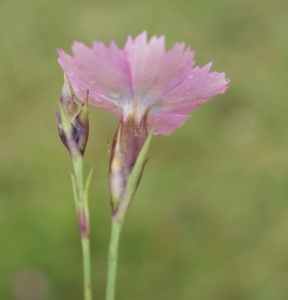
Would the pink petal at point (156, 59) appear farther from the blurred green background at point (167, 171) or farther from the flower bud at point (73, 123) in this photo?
the blurred green background at point (167, 171)

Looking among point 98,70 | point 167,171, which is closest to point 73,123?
point 98,70

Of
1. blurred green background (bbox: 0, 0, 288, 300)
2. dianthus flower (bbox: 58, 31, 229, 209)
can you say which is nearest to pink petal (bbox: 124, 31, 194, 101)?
dianthus flower (bbox: 58, 31, 229, 209)

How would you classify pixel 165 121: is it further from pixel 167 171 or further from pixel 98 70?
pixel 167 171

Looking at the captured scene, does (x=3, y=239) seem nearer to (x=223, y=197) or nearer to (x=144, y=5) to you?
(x=223, y=197)

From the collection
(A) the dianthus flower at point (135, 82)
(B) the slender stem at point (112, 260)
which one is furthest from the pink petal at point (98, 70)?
(B) the slender stem at point (112, 260)

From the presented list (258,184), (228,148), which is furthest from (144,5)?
(258,184)

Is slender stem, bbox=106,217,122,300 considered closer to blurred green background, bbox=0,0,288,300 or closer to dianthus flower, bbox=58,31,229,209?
dianthus flower, bbox=58,31,229,209
